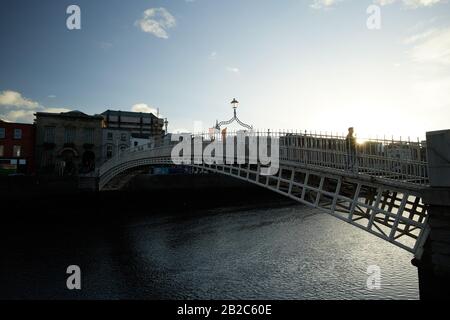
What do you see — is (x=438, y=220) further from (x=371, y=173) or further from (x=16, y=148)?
(x=16, y=148)

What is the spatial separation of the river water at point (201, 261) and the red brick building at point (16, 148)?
30.5 meters

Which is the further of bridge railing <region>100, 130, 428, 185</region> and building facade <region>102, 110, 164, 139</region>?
building facade <region>102, 110, 164, 139</region>

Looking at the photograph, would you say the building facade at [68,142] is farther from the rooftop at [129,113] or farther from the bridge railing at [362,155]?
the bridge railing at [362,155]

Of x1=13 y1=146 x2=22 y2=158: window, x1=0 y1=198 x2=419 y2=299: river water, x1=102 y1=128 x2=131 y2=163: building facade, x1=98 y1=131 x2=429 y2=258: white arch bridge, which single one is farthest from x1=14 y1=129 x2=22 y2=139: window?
x1=98 y1=131 x2=429 y2=258: white arch bridge

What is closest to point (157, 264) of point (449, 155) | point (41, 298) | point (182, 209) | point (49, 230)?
point (41, 298)

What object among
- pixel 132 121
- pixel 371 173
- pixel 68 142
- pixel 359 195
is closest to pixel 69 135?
pixel 68 142

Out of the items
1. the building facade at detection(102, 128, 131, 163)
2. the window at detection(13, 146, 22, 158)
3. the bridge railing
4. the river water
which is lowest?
the river water

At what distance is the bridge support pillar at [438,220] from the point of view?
806 cm

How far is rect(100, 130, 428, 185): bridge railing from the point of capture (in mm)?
9789

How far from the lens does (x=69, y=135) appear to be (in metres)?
55.2

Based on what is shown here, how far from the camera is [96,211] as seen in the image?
34406 millimetres

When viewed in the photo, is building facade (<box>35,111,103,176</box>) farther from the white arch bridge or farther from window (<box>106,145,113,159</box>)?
the white arch bridge

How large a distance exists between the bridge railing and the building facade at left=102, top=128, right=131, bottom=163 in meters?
53.1

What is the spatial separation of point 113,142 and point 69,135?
950cm
